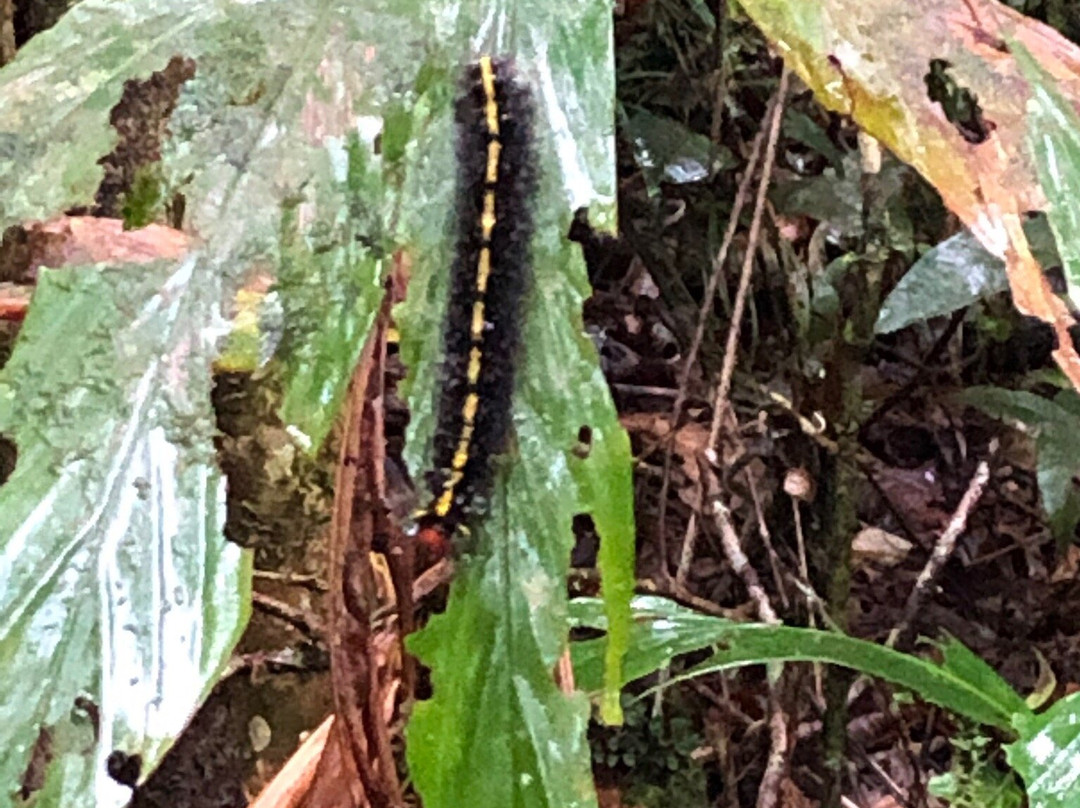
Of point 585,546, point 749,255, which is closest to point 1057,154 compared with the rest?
point 749,255

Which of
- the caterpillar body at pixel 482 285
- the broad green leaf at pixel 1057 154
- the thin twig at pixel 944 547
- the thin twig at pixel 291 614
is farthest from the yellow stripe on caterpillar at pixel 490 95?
the thin twig at pixel 944 547

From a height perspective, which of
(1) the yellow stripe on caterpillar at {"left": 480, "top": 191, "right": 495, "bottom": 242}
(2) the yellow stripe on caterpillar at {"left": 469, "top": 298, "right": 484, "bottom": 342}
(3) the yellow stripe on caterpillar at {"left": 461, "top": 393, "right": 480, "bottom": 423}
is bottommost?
(3) the yellow stripe on caterpillar at {"left": 461, "top": 393, "right": 480, "bottom": 423}

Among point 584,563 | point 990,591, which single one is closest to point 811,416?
point 584,563

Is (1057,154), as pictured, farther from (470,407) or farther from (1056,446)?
(1056,446)

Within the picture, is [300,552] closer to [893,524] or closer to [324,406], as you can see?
[324,406]

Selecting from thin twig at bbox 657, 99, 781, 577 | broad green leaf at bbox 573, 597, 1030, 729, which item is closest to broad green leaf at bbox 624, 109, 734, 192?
thin twig at bbox 657, 99, 781, 577

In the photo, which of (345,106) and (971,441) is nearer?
(345,106)

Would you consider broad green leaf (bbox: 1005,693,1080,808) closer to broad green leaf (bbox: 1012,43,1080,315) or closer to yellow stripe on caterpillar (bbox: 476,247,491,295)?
broad green leaf (bbox: 1012,43,1080,315)
